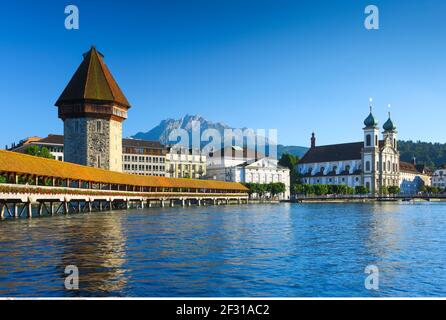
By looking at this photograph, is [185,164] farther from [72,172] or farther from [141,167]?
[72,172]

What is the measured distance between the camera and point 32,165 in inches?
1806

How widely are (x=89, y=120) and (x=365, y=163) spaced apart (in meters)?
94.2

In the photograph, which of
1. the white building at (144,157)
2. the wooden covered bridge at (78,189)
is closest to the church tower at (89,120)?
the wooden covered bridge at (78,189)

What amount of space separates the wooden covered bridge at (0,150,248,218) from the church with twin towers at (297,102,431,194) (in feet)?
171

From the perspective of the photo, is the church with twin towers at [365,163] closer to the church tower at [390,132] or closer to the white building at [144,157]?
the church tower at [390,132]

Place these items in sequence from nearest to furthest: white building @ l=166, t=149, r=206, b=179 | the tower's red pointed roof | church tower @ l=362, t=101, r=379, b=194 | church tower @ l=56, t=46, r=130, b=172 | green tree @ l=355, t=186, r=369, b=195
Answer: church tower @ l=56, t=46, r=130, b=172 → the tower's red pointed roof → white building @ l=166, t=149, r=206, b=179 → green tree @ l=355, t=186, r=369, b=195 → church tower @ l=362, t=101, r=379, b=194

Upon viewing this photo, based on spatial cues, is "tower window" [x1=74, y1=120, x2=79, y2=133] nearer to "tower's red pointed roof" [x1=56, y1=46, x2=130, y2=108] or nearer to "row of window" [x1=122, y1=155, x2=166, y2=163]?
"tower's red pointed roof" [x1=56, y1=46, x2=130, y2=108]

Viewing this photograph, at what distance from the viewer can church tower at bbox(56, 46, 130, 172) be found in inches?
3253

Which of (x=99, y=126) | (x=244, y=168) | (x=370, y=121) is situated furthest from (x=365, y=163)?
(x=99, y=126)

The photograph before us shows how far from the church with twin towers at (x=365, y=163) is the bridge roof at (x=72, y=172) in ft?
225

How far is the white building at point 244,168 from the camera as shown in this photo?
135 meters

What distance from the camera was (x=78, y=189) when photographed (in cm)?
5503

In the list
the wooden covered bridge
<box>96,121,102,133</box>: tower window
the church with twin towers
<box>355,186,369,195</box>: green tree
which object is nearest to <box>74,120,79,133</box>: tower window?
<box>96,121,102,133</box>: tower window

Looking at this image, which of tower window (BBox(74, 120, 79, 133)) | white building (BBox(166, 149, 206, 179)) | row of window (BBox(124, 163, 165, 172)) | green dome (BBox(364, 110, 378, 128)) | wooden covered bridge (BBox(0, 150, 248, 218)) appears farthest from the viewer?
green dome (BBox(364, 110, 378, 128))
